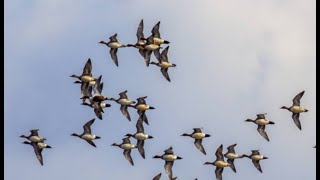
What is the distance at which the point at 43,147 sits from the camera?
95.6m

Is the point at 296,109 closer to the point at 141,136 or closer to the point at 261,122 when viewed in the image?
the point at 261,122

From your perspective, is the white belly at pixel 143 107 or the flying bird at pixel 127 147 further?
the flying bird at pixel 127 147

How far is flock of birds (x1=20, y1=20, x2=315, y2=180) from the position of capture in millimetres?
94750

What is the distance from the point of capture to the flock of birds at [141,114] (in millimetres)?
94750

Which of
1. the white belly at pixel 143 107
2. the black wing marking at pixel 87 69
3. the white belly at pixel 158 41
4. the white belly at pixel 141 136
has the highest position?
the white belly at pixel 158 41

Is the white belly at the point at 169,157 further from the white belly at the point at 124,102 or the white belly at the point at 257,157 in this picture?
the white belly at the point at 257,157

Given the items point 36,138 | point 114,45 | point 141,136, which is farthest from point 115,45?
point 36,138

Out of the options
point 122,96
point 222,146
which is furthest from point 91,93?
point 222,146

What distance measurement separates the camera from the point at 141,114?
9825 centimetres

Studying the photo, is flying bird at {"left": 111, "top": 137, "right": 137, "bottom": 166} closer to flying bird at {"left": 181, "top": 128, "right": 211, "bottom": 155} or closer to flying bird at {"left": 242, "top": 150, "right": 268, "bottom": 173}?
flying bird at {"left": 181, "top": 128, "right": 211, "bottom": 155}

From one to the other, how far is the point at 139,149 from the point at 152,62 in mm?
7292

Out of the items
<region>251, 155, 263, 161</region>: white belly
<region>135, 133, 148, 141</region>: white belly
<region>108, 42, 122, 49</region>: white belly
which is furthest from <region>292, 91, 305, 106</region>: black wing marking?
<region>108, 42, 122, 49</region>: white belly

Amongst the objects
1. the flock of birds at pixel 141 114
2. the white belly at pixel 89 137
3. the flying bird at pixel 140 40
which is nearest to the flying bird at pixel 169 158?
the flock of birds at pixel 141 114

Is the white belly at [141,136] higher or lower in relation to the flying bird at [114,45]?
lower
